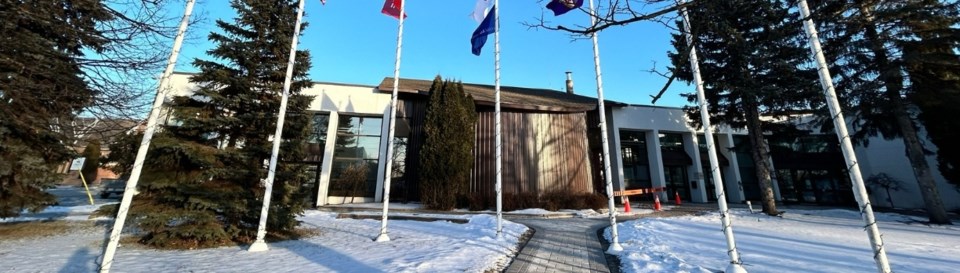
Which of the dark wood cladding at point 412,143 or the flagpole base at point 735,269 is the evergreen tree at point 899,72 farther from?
the dark wood cladding at point 412,143

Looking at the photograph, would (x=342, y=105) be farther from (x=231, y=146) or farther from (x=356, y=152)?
(x=231, y=146)

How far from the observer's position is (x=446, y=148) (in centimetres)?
1600

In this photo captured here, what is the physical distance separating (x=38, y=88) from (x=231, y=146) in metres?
2.86

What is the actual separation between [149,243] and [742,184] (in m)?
28.4

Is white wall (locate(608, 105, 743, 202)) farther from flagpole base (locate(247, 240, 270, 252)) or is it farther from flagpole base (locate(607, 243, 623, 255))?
flagpole base (locate(247, 240, 270, 252))

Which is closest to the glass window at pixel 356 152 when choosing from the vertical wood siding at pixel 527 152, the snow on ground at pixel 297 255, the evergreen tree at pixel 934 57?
the vertical wood siding at pixel 527 152

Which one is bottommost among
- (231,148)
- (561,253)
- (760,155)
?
(561,253)

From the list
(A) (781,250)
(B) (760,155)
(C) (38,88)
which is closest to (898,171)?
(B) (760,155)

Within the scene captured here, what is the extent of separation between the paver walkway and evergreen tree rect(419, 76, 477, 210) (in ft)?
22.4

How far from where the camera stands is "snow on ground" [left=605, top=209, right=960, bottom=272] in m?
5.28

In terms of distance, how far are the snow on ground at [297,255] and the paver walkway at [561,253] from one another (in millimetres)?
333

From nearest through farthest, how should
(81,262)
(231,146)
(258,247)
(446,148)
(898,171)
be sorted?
(81,262), (258,247), (231,146), (446,148), (898,171)

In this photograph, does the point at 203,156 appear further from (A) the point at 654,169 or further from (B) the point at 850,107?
(A) the point at 654,169

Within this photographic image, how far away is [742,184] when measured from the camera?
77.1 ft
